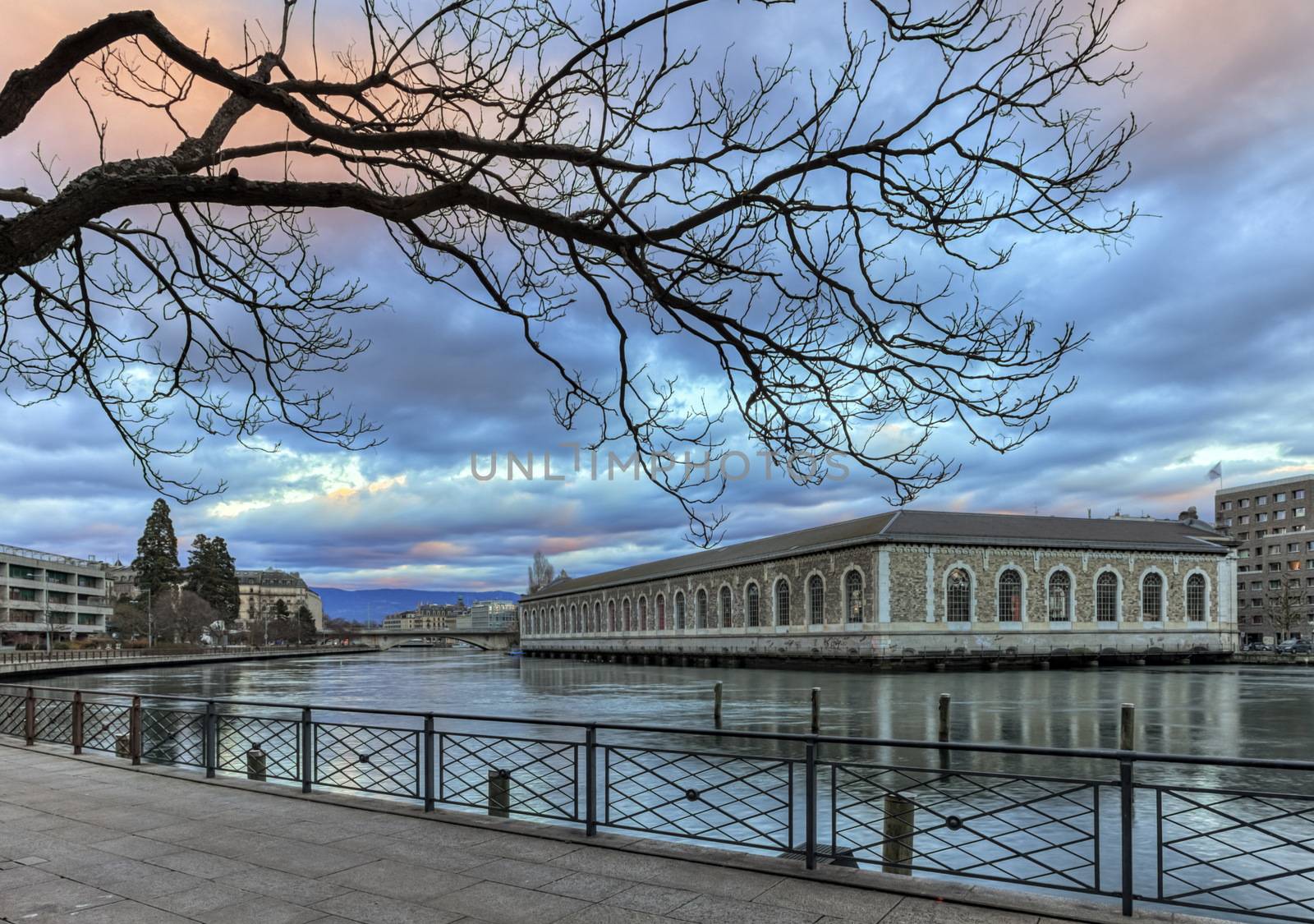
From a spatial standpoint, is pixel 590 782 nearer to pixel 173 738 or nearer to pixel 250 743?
pixel 250 743

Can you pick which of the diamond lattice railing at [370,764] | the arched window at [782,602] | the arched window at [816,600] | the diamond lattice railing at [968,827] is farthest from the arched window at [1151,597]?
the diamond lattice railing at [370,764]

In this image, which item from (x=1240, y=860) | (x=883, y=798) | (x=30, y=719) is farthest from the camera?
(x=30, y=719)

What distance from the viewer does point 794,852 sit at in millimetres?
7027

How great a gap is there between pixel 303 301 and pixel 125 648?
88.7 m

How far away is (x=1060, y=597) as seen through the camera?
60094 millimetres

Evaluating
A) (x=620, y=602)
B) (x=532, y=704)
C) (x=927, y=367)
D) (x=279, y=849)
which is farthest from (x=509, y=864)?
(x=620, y=602)

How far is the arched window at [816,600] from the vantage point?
59.3 m

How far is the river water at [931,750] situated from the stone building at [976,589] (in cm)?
333

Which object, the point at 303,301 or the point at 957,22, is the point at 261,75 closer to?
the point at 303,301

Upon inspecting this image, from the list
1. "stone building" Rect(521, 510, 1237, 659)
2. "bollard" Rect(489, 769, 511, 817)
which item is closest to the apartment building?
"stone building" Rect(521, 510, 1237, 659)

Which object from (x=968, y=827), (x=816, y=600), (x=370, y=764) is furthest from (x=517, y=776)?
(x=816, y=600)

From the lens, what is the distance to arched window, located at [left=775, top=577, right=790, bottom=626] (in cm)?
6294

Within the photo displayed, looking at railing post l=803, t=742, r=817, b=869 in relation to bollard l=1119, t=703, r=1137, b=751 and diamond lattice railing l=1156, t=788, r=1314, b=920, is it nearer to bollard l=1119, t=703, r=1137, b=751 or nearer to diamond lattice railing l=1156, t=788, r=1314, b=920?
diamond lattice railing l=1156, t=788, r=1314, b=920

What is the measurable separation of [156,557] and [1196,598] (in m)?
94.2
